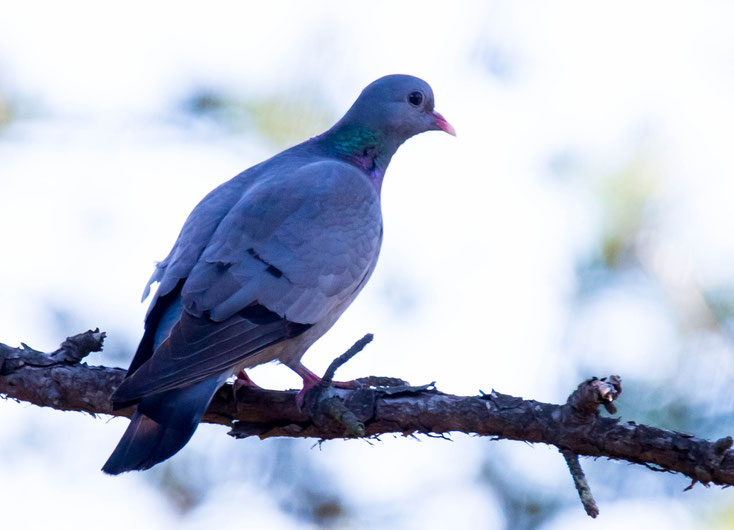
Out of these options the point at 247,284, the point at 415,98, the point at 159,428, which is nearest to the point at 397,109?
the point at 415,98

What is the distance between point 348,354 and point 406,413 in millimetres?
364

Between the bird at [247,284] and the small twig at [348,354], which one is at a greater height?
the bird at [247,284]

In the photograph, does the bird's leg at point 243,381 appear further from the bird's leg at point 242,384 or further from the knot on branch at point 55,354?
the knot on branch at point 55,354

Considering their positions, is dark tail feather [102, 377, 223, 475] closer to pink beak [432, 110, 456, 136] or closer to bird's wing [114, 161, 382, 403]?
bird's wing [114, 161, 382, 403]

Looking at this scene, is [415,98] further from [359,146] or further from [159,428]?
[159,428]

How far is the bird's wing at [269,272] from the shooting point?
10.7ft

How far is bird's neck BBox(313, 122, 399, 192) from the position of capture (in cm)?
463

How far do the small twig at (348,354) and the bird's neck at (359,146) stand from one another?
1.65m

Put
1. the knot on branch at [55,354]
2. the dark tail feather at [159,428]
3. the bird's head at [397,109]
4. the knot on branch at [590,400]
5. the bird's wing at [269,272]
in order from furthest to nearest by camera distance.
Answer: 1. the bird's head at [397,109]
2. the knot on branch at [55,354]
3. the bird's wing at [269,272]
4. the dark tail feather at [159,428]
5. the knot on branch at [590,400]

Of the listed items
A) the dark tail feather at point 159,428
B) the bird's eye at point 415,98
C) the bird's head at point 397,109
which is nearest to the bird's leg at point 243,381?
the dark tail feather at point 159,428

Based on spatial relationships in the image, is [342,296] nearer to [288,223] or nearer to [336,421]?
[288,223]

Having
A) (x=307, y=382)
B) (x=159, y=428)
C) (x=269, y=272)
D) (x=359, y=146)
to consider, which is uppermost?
(x=359, y=146)

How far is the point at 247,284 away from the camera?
3580 mm

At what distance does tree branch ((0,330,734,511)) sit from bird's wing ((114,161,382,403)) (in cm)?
23
